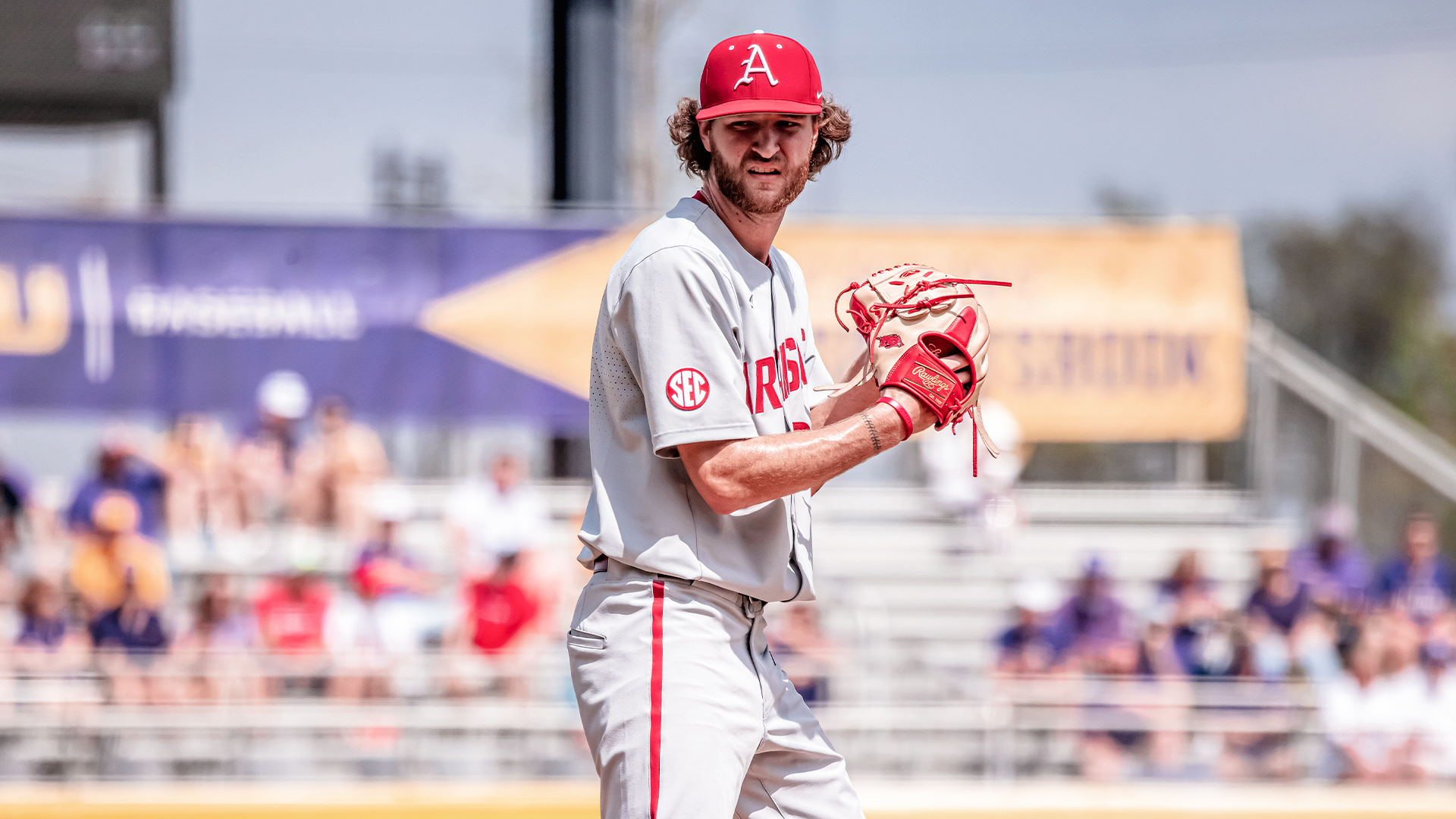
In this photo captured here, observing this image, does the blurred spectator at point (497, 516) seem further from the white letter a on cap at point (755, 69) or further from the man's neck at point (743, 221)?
the white letter a on cap at point (755, 69)

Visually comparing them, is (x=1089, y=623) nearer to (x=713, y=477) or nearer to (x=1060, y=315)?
(x=1060, y=315)

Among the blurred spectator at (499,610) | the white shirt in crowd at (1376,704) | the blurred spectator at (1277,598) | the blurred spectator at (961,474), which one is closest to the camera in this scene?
the white shirt in crowd at (1376,704)

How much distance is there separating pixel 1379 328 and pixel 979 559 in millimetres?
29404

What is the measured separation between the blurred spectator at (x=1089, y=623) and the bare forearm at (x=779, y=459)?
488cm

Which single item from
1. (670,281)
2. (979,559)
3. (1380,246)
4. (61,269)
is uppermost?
(1380,246)

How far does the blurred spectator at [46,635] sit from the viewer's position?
6180 millimetres

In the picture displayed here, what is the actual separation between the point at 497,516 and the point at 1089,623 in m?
3.08

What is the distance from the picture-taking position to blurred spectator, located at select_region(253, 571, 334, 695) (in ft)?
20.1

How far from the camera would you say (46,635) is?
20.6ft

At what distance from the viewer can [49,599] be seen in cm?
636

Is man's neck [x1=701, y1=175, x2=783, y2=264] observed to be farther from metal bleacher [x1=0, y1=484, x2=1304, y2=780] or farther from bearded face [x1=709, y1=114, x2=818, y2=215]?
metal bleacher [x1=0, y1=484, x2=1304, y2=780]

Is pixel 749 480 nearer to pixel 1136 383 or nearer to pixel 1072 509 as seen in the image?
pixel 1136 383

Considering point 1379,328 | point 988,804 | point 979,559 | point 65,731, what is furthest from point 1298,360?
point 1379,328

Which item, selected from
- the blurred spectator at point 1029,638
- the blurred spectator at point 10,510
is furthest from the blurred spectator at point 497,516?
the blurred spectator at point 1029,638
